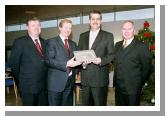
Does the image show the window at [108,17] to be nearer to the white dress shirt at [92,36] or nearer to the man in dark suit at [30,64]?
the white dress shirt at [92,36]

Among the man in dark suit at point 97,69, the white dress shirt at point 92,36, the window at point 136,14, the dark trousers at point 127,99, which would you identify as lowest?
the dark trousers at point 127,99

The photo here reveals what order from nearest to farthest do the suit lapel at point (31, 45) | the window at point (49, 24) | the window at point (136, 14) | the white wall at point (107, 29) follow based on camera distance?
the suit lapel at point (31, 45)
the window at point (136, 14)
the white wall at point (107, 29)
the window at point (49, 24)

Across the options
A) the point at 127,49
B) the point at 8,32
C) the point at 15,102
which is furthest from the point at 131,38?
the point at 8,32

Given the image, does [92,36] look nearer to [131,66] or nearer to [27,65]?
[131,66]

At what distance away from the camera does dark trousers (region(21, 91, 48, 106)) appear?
2.86 m

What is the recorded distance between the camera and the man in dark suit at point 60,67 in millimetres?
2795

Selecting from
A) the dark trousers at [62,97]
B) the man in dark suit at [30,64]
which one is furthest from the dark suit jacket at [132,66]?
the man in dark suit at [30,64]

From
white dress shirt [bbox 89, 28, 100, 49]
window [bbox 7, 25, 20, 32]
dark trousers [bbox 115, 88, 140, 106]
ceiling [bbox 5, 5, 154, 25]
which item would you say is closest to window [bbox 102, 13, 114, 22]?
ceiling [bbox 5, 5, 154, 25]

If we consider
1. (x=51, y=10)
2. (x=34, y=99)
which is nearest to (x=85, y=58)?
(x=34, y=99)

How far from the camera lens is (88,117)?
2570 millimetres

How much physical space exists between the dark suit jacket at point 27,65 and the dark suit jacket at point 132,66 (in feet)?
3.06

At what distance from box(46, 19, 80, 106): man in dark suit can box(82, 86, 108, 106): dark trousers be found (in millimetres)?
203

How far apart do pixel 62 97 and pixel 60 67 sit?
0.39m

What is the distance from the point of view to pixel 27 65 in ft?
9.21
